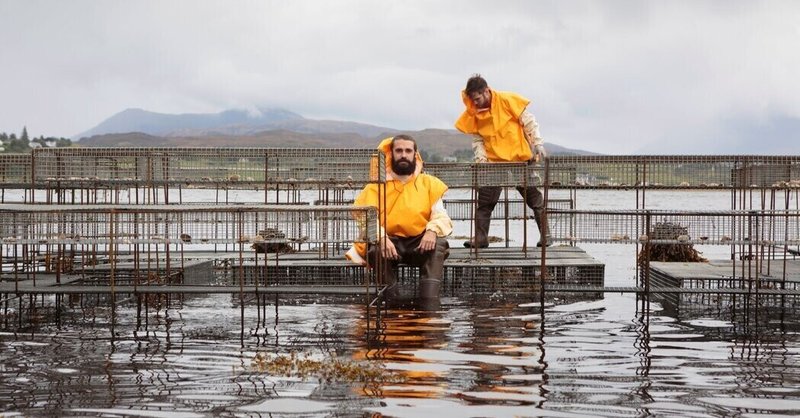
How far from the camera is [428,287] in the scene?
39.3ft

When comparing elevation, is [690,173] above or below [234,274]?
above

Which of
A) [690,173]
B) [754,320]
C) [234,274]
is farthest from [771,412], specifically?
[234,274]

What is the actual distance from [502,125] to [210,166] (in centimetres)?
416

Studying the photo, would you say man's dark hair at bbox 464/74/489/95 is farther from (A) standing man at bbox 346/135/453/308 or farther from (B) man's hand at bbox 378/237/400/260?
(B) man's hand at bbox 378/237/400/260

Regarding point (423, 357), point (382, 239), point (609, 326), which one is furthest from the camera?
point (382, 239)

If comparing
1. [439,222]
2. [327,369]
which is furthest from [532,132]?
[327,369]

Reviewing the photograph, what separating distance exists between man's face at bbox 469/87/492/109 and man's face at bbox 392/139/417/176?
3165mm

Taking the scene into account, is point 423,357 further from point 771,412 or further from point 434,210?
point 434,210

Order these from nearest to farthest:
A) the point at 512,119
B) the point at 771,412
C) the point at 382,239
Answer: the point at 771,412 → the point at 382,239 → the point at 512,119

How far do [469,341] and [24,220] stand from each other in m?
5.03

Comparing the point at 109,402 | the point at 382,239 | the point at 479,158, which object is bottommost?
the point at 109,402

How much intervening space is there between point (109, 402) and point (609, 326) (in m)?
5.40

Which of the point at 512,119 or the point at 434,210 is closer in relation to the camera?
the point at 434,210

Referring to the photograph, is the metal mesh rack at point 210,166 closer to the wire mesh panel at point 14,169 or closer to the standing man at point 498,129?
the wire mesh panel at point 14,169
